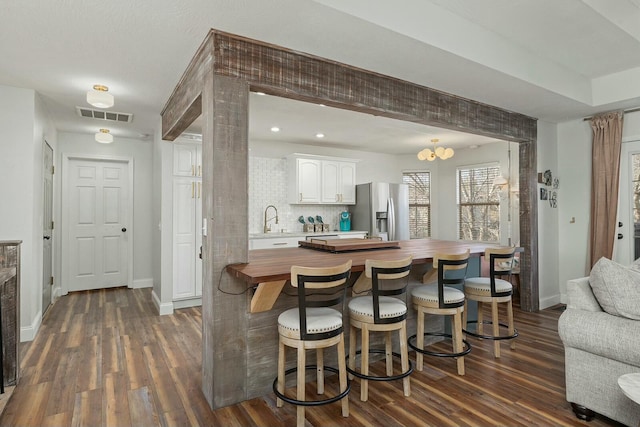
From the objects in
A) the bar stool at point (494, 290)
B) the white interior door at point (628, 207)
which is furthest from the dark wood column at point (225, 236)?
the white interior door at point (628, 207)

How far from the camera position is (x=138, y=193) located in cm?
605

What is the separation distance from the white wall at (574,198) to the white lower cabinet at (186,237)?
4859 millimetres

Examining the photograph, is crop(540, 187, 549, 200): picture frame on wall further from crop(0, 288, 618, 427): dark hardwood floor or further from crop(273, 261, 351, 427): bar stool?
crop(273, 261, 351, 427): bar stool

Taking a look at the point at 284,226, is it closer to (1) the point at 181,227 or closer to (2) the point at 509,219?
(1) the point at 181,227

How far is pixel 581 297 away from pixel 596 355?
0.34m

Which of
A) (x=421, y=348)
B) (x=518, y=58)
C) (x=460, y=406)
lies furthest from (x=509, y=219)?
(x=460, y=406)

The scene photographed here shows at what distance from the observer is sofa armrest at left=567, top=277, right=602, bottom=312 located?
2.25 metres

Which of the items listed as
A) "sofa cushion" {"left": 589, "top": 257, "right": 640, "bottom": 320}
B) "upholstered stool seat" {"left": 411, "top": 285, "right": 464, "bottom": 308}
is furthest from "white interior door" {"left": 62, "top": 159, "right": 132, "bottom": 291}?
"sofa cushion" {"left": 589, "top": 257, "right": 640, "bottom": 320}

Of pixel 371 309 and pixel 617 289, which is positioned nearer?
pixel 617 289

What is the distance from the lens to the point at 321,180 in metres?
6.34

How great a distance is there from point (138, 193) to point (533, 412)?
5991mm

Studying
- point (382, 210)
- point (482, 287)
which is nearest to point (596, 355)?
point (482, 287)

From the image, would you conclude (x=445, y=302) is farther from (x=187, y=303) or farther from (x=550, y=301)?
(x=187, y=303)

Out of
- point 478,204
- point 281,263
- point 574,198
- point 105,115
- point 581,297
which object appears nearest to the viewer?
point 581,297
